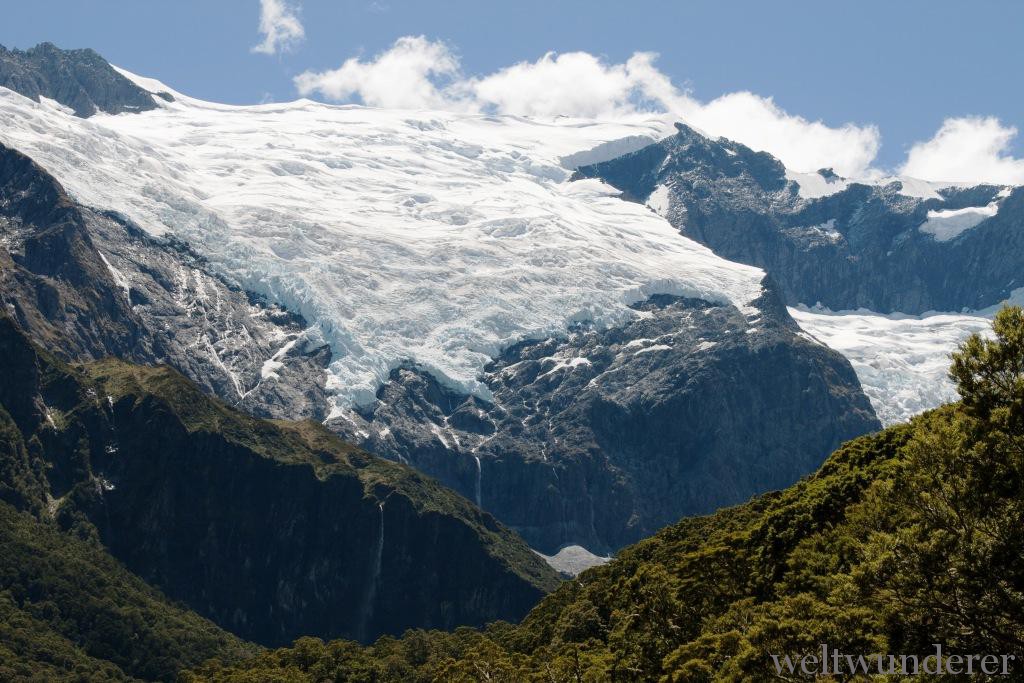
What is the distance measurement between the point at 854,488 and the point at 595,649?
3512 centimetres

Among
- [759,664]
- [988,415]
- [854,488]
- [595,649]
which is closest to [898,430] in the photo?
[854,488]

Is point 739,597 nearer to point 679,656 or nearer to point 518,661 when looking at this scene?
point 679,656

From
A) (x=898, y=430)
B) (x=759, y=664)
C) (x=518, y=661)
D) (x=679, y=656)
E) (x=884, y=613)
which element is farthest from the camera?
(x=518, y=661)

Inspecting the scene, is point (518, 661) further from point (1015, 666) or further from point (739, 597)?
point (1015, 666)

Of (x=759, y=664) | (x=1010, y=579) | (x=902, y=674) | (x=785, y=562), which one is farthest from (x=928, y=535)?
(x=785, y=562)

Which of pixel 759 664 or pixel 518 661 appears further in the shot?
Answer: pixel 518 661

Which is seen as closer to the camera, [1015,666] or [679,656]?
[1015,666]

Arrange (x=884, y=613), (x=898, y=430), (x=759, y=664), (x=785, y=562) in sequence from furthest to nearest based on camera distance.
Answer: (x=898, y=430) < (x=785, y=562) < (x=759, y=664) < (x=884, y=613)

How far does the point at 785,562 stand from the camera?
126375mm

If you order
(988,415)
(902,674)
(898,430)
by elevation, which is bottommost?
(902,674)

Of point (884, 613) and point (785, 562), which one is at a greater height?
point (785, 562)

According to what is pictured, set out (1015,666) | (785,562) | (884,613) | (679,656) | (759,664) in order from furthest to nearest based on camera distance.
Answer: (785,562), (679,656), (759,664), (884,613), (1015,666)

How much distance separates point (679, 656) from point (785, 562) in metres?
19.6

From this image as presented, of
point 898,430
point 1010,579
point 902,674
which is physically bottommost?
point 902,674
